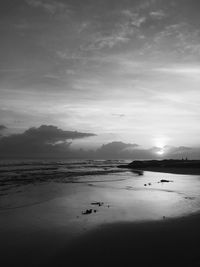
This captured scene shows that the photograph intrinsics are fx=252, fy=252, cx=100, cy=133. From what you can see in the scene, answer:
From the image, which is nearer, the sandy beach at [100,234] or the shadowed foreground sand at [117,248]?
the shadowed foreground sand at [117,248]

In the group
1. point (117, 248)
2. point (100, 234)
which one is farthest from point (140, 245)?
point (100, 234)

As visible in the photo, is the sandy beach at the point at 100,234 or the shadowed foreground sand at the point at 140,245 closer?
the shadowed foreground sand at the point at 140,245

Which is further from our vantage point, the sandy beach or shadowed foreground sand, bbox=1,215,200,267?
the sandy beach

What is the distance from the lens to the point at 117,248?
34.0 ft

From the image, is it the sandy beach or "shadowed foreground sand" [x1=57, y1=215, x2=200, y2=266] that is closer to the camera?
"shadowed foreground sand" [x1=57, y1=215, x2=200, y2=266]

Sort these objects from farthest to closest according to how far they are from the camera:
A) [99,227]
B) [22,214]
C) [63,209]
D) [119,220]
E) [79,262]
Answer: [63,209] → [22,214] → [119,220] → [99,227] → [79,262]

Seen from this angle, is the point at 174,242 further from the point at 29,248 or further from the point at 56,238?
the point at 29,248

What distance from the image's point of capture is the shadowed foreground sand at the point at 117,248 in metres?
9.09

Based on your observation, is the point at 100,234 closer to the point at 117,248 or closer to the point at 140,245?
the point at 117,248

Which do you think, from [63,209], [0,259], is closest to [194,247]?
[0,259]

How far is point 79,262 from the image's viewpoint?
359 inches

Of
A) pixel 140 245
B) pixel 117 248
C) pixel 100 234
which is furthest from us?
pixel 100 234

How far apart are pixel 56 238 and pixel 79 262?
274cm

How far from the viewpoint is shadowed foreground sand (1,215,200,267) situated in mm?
9094
